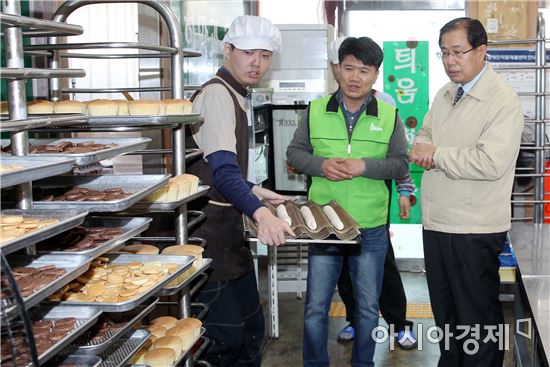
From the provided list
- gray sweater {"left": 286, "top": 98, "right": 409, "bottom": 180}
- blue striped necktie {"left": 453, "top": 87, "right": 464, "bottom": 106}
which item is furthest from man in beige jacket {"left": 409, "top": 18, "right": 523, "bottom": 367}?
gray sweater {"left": 286, "top": 98, "right": 409, "bottom": 180}

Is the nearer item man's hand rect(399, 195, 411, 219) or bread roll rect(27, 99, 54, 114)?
bread roll rect(27, 99, 54, 114)

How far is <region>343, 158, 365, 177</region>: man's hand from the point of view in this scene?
3105mm

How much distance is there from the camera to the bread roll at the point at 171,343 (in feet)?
7.48

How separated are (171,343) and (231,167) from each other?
2.34ft

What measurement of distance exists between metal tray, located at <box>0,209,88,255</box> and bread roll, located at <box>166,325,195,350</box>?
2.88 ft

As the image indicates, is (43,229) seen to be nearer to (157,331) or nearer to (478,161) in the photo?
(157,331)

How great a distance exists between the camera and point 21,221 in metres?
1.51

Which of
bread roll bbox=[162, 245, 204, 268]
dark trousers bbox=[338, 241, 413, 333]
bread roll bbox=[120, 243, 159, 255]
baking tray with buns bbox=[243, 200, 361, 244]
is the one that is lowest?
dark trousers bbox=[338, 241, 413, 333]

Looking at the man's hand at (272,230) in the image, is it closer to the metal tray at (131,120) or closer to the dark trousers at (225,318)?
the dark trousers at (225,318)

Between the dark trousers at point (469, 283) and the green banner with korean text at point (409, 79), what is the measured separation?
2.71 metres

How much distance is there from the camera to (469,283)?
309 centimetres

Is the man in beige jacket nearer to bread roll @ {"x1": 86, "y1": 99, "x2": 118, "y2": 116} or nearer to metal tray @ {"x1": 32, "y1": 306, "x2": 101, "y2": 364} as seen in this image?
bread roll @ {"x1": 86, "y1": 99, "x2": 118, "y2": 116}

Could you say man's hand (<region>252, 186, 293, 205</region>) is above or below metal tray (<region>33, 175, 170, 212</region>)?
below

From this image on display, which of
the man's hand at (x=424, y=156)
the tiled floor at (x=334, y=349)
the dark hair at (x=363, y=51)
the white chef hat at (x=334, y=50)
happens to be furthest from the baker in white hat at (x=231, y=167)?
the white chef hat at (x=334, y=50)
